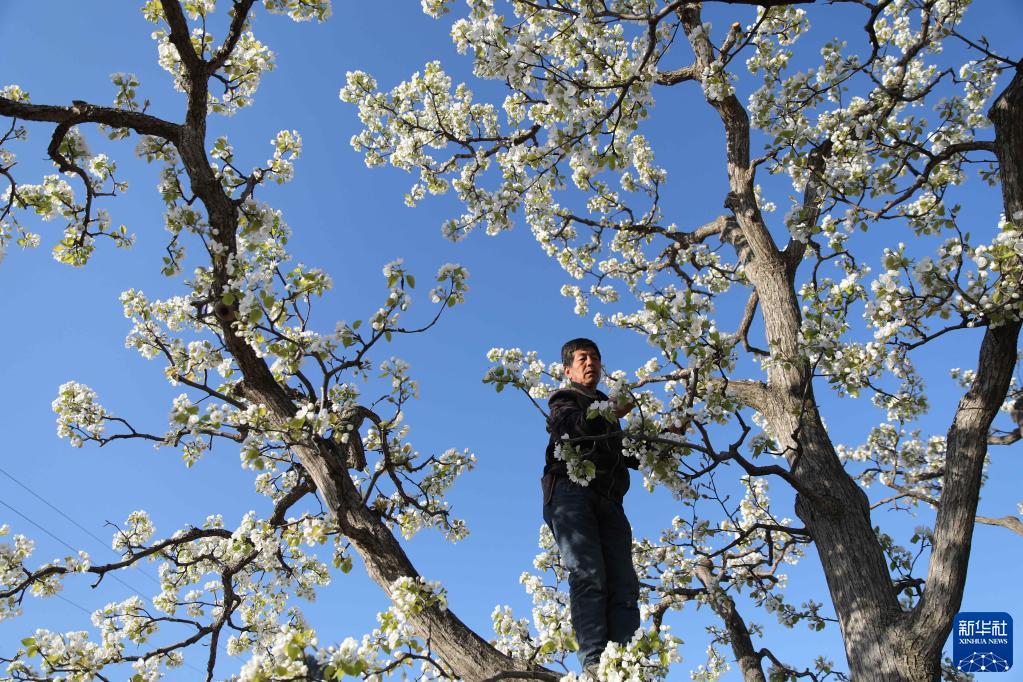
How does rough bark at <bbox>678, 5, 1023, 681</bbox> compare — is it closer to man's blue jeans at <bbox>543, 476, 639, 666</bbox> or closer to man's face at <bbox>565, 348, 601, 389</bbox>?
man's face at <bbox>565, 348, 601, 389</bbox>

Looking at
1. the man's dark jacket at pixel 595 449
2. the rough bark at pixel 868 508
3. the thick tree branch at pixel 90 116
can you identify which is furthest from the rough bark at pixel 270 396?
the rough bark at pixel 868 508

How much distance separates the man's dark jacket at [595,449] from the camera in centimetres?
403

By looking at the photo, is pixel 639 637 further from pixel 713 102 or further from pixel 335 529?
pixel 713 102

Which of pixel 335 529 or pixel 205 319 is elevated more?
pixel 205 319

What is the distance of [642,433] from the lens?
386 centimetres

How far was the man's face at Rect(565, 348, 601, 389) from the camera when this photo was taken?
4.69m

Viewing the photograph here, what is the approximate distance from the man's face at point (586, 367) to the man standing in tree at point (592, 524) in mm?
121

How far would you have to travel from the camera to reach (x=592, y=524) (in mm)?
3785

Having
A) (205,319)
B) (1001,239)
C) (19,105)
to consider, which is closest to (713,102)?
(1001,239)

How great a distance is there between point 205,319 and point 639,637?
379 cm

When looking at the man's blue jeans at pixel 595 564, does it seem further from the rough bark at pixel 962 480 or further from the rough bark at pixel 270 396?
the rough bark at pixel 962 480

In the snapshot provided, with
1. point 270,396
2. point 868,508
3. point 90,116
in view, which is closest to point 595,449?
point 270,396

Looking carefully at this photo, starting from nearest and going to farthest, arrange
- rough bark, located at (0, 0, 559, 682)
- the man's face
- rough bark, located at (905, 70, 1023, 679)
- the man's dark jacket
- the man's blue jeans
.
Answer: the man's blue jeans < rough bark, located at (0, 0, 559, 682) < the man's dark jacket < rough bark, located at (905, 70, 1023, 679) < the man's face

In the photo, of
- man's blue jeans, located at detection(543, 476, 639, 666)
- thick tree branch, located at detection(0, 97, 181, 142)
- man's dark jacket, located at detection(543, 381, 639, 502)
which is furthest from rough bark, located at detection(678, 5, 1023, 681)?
thick tree branch, located at detection(0, 97, 181, 142)
